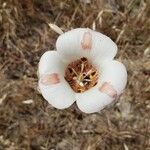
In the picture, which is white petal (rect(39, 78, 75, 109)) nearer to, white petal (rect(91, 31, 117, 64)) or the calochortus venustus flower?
the calochortus venustus flower

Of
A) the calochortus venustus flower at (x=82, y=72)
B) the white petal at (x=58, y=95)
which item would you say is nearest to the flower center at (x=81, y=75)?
the calochortus venustus flower at (x=82, y=72)

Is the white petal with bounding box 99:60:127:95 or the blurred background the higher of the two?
the white petal with bounding box 99:60:127:95

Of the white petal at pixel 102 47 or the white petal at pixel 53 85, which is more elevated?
the white petal at pixel 102 47

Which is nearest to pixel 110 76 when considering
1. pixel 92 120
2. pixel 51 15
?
pixel 92 120

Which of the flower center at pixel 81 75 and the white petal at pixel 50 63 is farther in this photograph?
the flower center at pixel 81 75

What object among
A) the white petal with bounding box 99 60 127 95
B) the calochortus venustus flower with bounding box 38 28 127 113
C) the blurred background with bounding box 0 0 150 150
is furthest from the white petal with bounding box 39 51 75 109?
the blurred background with bounding box 0 0 150 150

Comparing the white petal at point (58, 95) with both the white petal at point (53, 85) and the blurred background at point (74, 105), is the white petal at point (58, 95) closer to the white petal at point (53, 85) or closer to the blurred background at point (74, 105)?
the white petal at point (53, 85)

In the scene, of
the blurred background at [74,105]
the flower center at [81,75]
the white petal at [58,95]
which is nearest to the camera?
the white petal at [58,95]
